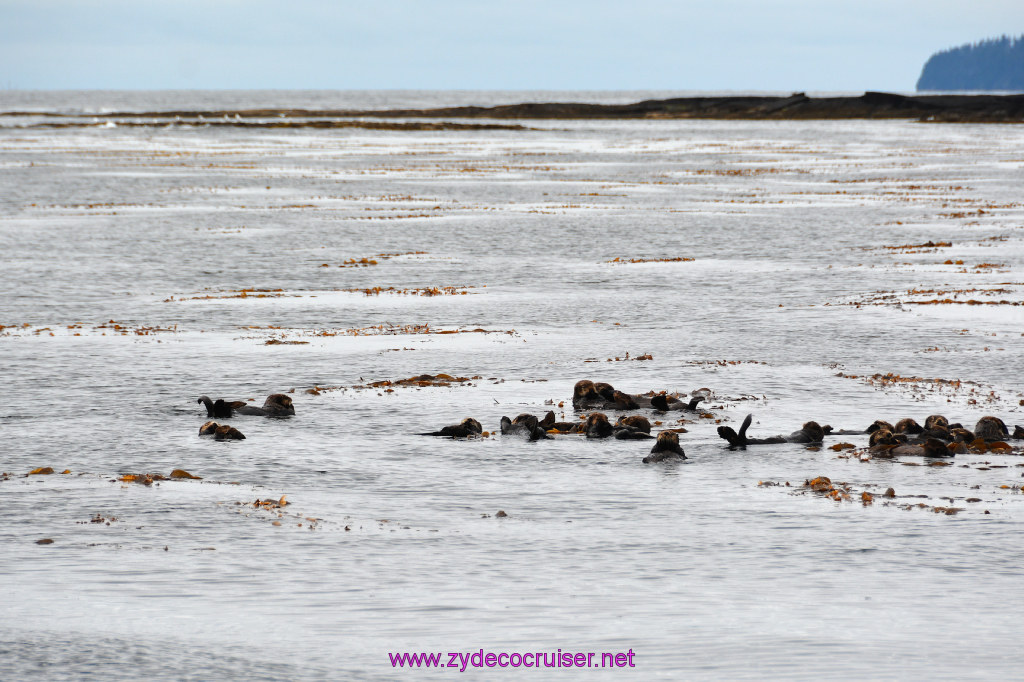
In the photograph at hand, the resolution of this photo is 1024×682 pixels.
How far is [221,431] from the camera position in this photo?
10.4 meters

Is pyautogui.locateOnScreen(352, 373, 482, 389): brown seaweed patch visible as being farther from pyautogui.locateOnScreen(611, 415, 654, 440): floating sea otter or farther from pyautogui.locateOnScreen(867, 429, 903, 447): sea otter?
pyautogui.locateOnScreen(867, 429, 903, 447): sea otter

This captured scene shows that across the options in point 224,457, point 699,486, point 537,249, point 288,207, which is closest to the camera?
point 699,486

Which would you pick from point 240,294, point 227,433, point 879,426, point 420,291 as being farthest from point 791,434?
point 240,294

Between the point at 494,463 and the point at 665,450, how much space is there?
134 cm

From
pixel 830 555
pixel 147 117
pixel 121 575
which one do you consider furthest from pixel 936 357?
pixel 147 117

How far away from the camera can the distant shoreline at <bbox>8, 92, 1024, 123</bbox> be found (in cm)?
12975

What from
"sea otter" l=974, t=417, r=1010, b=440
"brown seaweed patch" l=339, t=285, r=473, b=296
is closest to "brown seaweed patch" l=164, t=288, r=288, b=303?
"brown seaweed patch" l=339, t=285, r=473, b=296

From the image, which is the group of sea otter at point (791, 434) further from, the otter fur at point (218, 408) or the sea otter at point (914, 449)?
the otter fur at point (218, 408)

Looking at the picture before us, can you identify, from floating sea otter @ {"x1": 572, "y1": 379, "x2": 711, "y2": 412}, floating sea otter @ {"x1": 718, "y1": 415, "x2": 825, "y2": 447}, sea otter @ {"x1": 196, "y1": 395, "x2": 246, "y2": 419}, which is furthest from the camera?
floating sea otter @ {"x1": 572, "y1": 379, "x2": 711, "y2": 412}

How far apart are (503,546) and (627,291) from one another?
12381mm

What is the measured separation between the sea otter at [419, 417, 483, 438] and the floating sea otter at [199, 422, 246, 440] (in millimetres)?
1640

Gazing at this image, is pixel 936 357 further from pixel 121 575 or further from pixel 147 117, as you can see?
pixel 147 117

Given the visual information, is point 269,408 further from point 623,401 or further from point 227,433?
point 623,401

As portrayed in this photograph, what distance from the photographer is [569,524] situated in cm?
809
